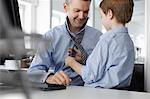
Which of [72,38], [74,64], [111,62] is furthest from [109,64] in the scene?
[72,38]

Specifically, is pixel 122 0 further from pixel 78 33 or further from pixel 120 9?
pixel 78 33

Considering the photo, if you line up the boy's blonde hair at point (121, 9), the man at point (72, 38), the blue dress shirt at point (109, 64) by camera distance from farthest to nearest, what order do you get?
the man at point (72, 38), the boy's blonde hair at point (121, 9), the blue dress shirt at point (109, 64)

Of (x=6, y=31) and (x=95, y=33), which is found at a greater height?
(x=95, y=33)

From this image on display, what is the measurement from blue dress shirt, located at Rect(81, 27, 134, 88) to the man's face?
32 cm

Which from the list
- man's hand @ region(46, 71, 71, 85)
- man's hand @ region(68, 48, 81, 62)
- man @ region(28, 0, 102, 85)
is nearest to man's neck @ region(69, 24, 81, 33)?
man @ region(28, 0, 102, 85)

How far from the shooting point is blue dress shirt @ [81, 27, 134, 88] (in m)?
0.88

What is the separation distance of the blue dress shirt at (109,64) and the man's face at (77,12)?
32 cm

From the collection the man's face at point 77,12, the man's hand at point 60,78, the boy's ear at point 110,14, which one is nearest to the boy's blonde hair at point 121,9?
the boy's ear at point 110,14

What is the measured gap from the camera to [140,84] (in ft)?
4.58

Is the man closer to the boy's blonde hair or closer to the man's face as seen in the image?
the man's face

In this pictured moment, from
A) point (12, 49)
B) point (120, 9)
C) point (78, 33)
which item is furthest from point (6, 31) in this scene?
point (78, 33)

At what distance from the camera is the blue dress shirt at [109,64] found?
88 centimetres

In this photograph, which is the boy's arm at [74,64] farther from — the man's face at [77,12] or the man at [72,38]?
the man's face at [77,12]

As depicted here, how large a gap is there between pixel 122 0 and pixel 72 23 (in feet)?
1.05
